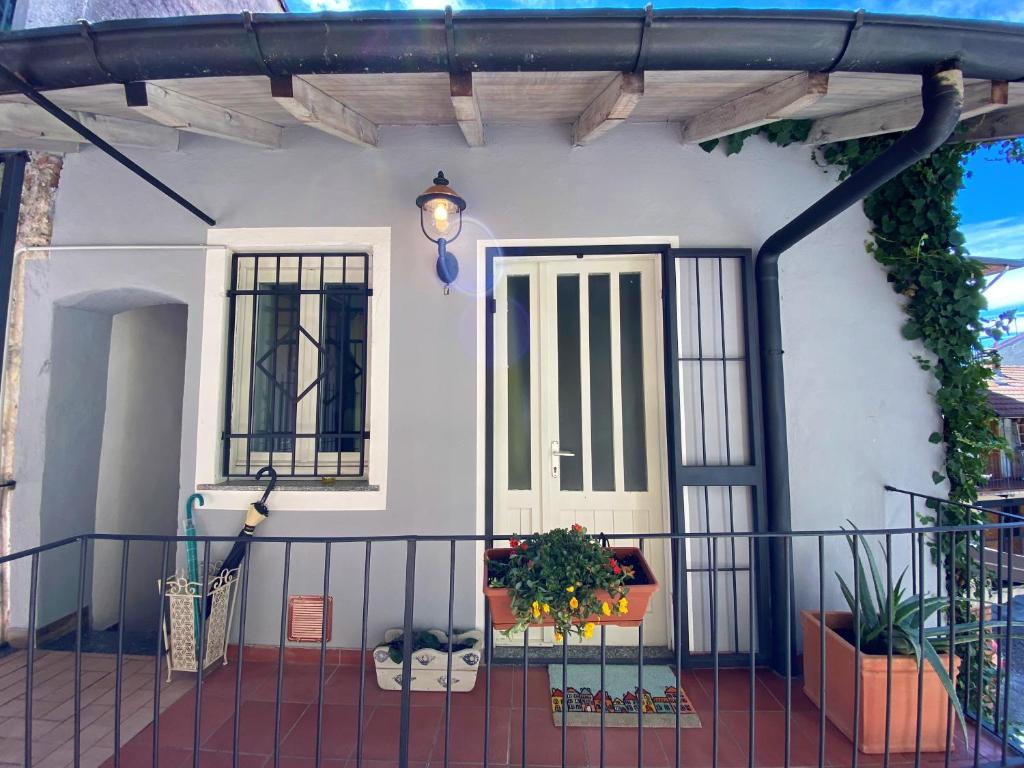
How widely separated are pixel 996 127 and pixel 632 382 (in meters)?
2.38

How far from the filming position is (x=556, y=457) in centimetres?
304

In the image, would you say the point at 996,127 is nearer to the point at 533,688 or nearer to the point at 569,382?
the point at 569,382

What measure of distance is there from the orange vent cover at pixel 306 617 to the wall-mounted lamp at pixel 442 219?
6.34 ft

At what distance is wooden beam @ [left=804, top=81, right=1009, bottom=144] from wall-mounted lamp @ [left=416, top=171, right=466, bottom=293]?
210 centimetres

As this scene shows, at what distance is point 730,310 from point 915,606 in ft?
5.47

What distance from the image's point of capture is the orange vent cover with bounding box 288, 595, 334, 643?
284 centimetres

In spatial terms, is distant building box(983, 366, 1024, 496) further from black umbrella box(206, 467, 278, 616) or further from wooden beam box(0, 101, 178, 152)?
wooden beam box(0, 101, 178, 152)

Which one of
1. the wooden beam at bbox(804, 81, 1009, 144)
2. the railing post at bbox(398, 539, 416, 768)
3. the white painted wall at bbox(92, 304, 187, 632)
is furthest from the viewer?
the white painted wall at bbox(92, 304, 187, 632)

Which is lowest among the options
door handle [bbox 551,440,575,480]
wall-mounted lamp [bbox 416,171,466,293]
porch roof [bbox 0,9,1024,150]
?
door handle [bbox 551,440,575,480]

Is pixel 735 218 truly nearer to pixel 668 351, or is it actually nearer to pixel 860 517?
pixel 668 351

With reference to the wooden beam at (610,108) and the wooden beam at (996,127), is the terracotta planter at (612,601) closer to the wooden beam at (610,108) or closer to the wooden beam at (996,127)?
the wooden beam at (610,108)

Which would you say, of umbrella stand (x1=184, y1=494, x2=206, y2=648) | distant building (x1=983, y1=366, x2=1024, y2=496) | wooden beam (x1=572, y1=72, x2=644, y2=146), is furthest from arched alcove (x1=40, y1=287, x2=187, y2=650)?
distant building (x1=983, y1=366, x2=1024, y2=496)

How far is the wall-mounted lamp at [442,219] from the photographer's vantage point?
276 cm

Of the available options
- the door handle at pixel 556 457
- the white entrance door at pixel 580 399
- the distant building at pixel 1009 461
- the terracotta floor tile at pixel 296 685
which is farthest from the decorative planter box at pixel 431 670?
the distant building at pixel 1009 461
